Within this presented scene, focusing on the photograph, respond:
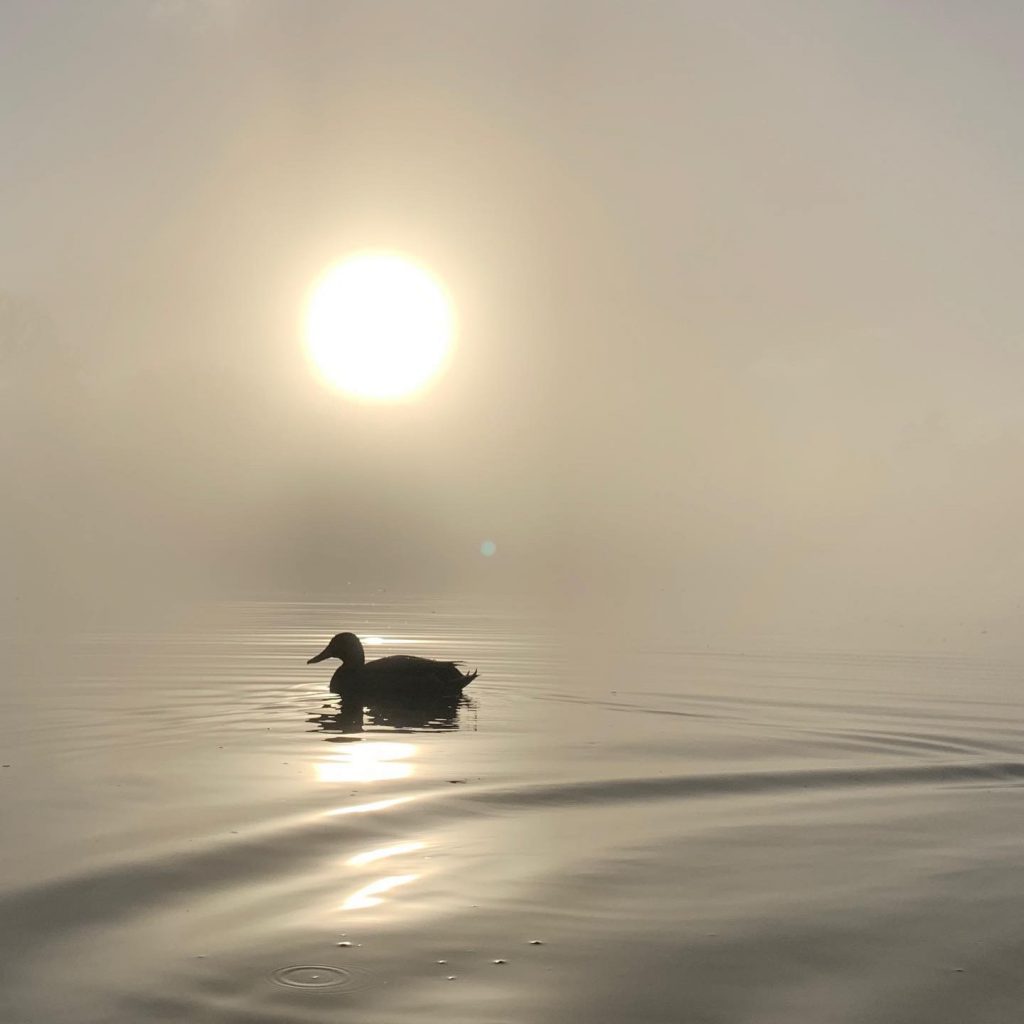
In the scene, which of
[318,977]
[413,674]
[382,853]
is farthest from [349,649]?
[318,977]

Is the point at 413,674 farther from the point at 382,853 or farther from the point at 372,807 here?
the point at 382,853

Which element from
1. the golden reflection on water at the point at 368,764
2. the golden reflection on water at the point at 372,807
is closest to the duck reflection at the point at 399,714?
the golden reflection on water at the point at 368,764

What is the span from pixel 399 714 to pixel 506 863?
34.4 ft

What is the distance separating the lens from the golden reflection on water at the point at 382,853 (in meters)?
9.26

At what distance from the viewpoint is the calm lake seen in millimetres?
6570

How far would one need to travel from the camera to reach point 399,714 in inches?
774

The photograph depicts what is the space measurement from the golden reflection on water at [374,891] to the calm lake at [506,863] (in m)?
0.04

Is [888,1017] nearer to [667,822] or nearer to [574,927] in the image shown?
[574,927]

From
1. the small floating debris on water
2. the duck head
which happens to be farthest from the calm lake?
the duck head

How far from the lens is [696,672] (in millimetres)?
28000

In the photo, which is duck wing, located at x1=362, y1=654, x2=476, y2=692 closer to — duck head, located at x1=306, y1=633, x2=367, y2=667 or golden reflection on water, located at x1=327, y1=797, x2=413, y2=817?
duck head, located at x1=306, y1=633, x2=367, y2=667

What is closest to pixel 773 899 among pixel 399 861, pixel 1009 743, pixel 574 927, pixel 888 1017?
pixel 574 927

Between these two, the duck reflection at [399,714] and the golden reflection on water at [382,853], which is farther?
the duck reflection at [399,714]

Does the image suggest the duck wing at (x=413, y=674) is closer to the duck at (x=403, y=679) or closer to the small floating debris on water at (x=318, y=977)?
the duck at (x=403, y=679)
